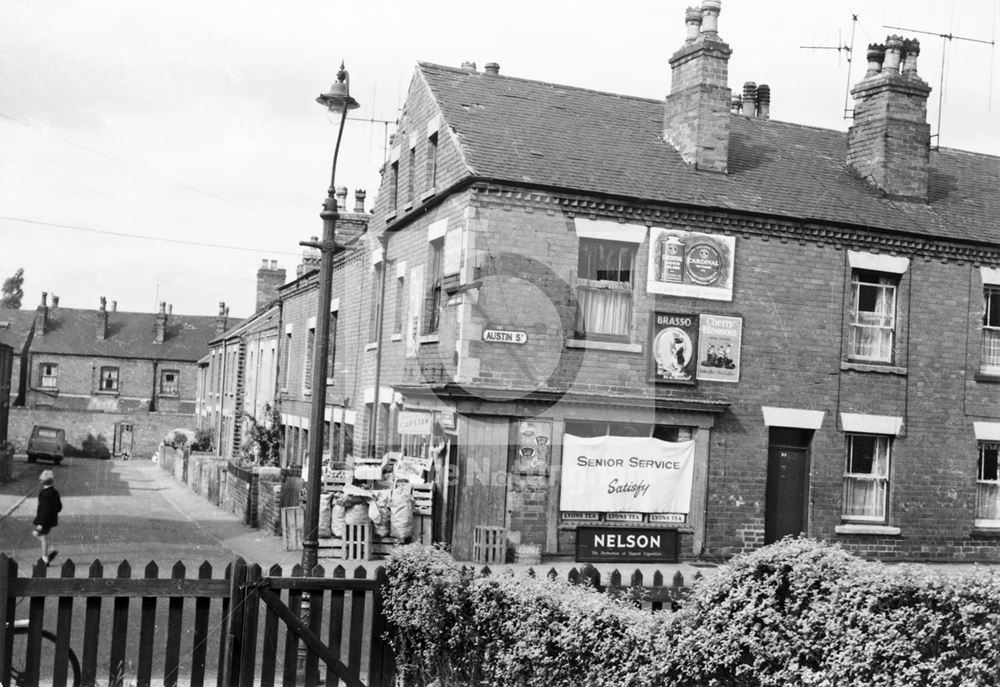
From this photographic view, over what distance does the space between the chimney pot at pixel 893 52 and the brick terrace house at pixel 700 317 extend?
0.15 ft

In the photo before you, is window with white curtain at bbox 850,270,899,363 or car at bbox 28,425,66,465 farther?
car at bbox 28,425,66,465

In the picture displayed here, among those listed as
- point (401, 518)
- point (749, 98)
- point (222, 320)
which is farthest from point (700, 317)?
point (222, 320)

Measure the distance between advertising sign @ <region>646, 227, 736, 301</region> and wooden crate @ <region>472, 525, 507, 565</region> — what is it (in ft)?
16.9

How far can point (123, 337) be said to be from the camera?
76562 millimetres

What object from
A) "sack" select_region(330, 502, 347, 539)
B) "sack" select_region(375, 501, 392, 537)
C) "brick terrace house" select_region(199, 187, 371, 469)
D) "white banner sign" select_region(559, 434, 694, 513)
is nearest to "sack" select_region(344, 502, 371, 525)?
"sack" select_region(330, 502, 347, 539)

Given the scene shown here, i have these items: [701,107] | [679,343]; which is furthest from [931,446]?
[701,107]

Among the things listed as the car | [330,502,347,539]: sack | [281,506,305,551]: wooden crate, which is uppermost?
[330,502,347,539]: sack

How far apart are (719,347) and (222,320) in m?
60.2

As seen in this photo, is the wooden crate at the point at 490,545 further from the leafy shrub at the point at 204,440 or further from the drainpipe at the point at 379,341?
the leafy shrub at the point at 204,440

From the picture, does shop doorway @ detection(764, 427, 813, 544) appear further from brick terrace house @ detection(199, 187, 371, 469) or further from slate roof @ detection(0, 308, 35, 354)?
slate roof @ detection(0, 308, 35, 354)

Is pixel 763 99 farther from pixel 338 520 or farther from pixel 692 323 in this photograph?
pixel 338 520

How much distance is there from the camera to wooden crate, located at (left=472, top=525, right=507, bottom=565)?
18.2m

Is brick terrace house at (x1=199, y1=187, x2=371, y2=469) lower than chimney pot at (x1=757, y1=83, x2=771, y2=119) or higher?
lower

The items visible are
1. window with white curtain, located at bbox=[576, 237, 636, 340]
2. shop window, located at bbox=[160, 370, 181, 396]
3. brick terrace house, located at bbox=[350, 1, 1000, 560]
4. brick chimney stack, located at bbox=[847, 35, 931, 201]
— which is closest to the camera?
brick terrace house, located at bbox=[350, 1, 1000, 560]
